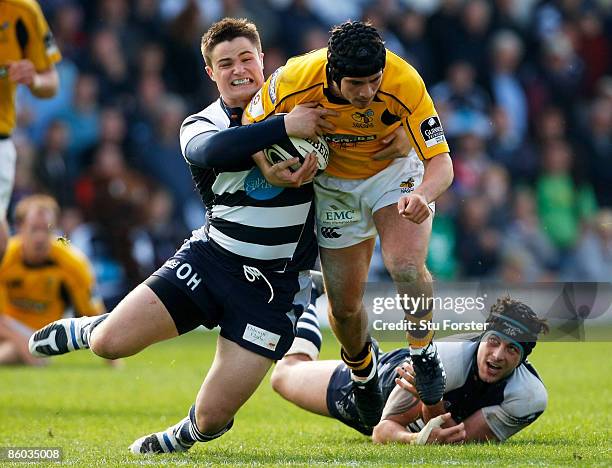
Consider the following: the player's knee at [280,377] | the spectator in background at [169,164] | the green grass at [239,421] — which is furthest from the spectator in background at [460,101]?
the player's knee at [280,377]

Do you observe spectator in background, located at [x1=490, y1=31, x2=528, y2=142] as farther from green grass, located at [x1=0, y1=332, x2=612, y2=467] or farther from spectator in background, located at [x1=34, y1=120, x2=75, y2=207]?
spectator in background, located at [x1=34, y1=120, x2=75, y2=207]

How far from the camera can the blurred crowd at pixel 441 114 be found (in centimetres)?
1398

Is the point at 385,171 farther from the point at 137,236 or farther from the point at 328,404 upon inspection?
the point at 137,236

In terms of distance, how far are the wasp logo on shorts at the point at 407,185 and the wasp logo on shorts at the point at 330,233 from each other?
1.41 ft

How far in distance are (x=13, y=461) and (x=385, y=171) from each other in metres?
2.52

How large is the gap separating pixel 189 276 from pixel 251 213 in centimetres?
48

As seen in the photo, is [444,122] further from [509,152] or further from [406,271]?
[406,271]

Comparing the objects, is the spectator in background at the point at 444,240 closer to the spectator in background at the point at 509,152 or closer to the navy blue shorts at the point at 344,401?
the spectator in background at the point at 509,152

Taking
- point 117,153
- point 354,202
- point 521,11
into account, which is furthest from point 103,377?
point 521,11

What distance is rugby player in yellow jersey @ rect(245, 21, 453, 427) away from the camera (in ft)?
19.5

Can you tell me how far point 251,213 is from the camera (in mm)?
6414

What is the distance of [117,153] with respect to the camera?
46.6 feet

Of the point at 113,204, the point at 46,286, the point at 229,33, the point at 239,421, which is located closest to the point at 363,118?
the point at 229,33

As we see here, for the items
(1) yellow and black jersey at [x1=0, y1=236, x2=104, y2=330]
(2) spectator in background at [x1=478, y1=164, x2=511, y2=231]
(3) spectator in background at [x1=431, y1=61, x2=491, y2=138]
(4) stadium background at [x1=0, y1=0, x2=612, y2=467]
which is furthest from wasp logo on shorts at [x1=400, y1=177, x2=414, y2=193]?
(3) spectator in background at [x1=431, y1=61, x2=491, y2=138]
